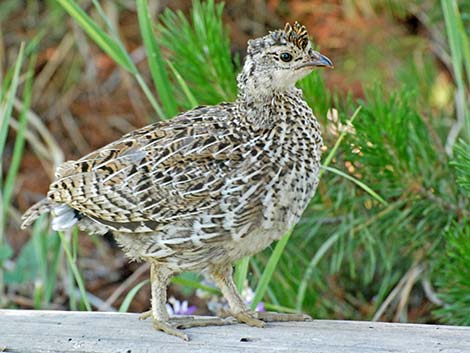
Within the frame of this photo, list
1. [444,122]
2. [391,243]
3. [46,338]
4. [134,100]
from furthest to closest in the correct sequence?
[134,100] < [444,122] < [391,243] < [46,338]

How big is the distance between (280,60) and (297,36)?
8 centimetres

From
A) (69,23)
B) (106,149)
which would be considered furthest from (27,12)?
(106,149)

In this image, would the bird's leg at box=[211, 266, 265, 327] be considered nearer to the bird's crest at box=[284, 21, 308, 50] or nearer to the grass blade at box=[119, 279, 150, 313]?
the grass blade at box=[119, 279, 150, 313]

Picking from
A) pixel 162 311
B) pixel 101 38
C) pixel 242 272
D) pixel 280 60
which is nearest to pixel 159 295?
pixel 162 311

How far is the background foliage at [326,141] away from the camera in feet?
10.9

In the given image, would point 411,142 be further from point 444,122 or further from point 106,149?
point 106,149

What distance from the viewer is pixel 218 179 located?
106 inches

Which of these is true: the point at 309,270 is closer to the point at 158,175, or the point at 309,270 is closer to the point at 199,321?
the point at 199,321

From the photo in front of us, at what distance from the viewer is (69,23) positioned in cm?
567

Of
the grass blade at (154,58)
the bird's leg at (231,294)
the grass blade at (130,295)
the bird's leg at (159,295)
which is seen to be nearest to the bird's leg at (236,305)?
the bird's leg at (231,294)

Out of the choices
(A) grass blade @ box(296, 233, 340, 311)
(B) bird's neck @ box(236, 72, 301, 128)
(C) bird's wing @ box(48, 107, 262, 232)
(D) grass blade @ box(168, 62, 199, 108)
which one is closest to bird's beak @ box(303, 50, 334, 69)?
(B) bird's neck @ box(236, 72, 301, 128)

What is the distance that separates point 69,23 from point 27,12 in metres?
0.28

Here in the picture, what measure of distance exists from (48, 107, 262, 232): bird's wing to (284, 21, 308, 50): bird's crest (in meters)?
0.28

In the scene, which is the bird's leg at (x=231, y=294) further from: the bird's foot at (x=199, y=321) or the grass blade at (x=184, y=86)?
the grass blade at (x=184, y=86)
